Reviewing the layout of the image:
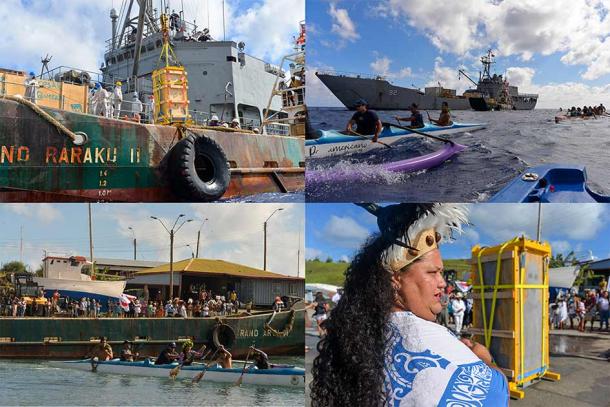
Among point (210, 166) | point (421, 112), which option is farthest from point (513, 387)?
point (210, 166)

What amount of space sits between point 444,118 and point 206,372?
2.74m

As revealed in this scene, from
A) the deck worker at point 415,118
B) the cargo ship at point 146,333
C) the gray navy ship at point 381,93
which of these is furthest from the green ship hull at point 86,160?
the deck worker at point 415,118

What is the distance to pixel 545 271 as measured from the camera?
3.04 metres

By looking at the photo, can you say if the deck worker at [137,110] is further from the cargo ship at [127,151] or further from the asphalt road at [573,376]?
the asphalt road at [573,376]

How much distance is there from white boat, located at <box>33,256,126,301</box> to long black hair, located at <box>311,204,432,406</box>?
2586 millimetres

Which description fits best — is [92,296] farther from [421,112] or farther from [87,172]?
[421,112]

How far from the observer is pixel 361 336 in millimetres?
2018

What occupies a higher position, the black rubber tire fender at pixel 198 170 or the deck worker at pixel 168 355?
the black rubber tire fender at pixel 198 170

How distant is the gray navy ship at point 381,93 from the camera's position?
3428 mm

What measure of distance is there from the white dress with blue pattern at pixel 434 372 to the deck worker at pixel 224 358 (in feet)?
8.47

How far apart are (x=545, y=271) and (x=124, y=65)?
8181 millimetres

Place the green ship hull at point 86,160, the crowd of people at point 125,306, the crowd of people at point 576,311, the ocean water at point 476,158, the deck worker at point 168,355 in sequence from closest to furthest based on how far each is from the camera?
1. the crowd of people at point 576,311
2. the ocean water at point 476,158
3. the green ship hull at point 86,160
4. the crowd of people at point 125,306
5. the deck worker at point 168,355

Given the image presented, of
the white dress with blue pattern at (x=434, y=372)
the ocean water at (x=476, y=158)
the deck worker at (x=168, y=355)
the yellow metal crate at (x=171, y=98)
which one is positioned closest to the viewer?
the white dress with blue pattern at (x=434, y=372)

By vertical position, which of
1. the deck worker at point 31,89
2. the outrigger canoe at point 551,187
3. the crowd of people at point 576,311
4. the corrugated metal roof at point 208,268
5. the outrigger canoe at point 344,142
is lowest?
the crowd of people at point 576,311
